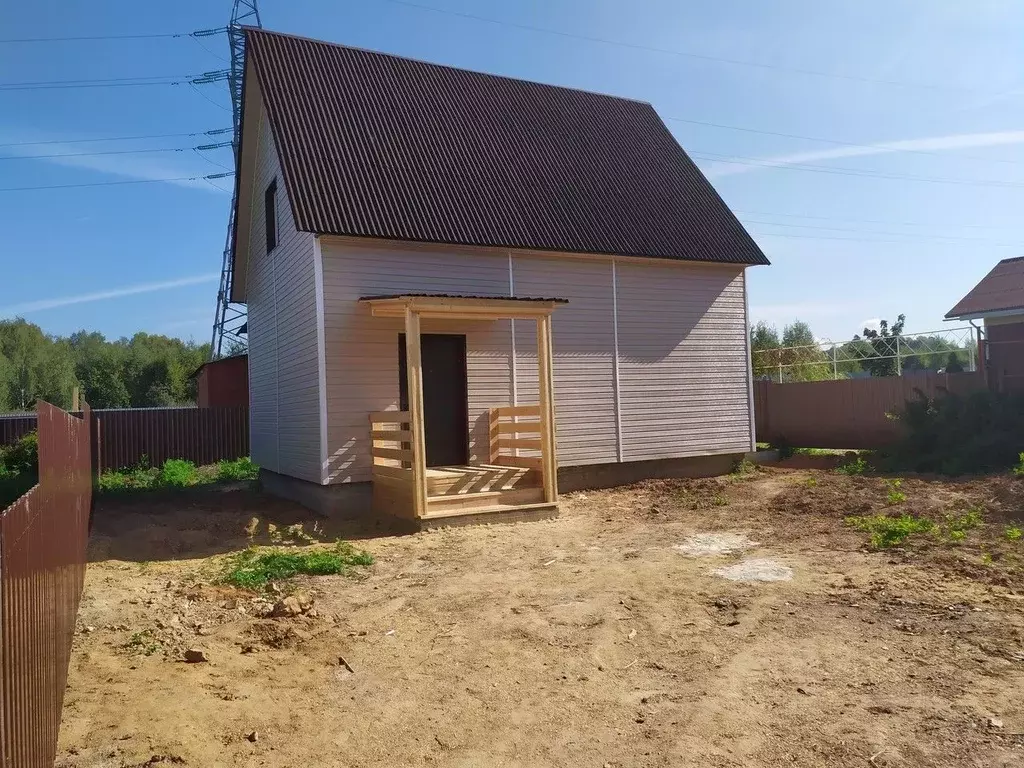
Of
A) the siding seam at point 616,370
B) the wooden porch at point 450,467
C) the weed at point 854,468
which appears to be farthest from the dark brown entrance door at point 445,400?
→ the weed at point 854,468

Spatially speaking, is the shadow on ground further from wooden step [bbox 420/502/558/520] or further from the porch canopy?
the porch canopy

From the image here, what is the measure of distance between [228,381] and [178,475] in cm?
710

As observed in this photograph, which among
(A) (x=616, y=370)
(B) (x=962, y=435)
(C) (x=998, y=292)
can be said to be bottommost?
(B) (x=962, y=435)

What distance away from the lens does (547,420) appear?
37.5 ft

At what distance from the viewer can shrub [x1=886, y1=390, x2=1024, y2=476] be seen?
43.9 ft

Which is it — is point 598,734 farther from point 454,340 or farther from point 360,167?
point 360,167

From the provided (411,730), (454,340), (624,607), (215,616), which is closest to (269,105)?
(454,340)

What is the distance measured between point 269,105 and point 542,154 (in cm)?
503

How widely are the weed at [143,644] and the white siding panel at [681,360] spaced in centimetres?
943

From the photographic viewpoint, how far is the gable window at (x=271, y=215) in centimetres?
1412

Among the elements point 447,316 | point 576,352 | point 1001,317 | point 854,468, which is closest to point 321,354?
point 447,316

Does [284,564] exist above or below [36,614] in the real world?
below

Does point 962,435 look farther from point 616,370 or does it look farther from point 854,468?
point 616,370

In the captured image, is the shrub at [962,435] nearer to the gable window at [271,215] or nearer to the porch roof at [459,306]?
the porch roof at [459,306]
